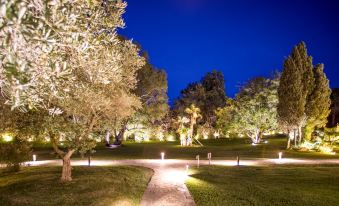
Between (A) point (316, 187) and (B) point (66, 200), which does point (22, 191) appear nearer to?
(B) point (66, 200)

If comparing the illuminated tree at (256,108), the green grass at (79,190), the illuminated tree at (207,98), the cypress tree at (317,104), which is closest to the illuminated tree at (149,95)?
the illuminated tree at (256,108)

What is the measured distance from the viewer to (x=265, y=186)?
21.4 metres

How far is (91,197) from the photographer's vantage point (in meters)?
17.5

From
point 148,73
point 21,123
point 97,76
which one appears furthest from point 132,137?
point 97,76

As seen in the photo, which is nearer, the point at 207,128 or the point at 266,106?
the point at 266,106

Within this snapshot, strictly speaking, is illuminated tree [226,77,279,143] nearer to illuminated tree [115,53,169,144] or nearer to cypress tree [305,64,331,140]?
cypress tree [305,64,331,140]

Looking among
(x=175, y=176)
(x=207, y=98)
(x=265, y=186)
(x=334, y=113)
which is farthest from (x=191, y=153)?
(x=207, y=98)

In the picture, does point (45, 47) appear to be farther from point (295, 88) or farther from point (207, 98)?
point (207, 98)

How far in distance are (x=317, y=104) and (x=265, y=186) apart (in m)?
33.0

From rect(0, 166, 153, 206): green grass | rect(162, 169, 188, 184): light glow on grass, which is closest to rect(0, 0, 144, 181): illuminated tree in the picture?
rect(0, 166, 153, 206): green grass

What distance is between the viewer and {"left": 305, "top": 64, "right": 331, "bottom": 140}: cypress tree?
164 ft

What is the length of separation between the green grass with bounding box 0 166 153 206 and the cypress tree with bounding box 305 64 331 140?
109ft

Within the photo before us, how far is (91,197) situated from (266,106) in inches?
1811

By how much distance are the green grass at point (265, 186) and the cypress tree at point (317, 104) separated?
70.3 feet
